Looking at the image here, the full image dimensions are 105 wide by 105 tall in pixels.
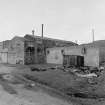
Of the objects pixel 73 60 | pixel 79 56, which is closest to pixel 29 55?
pixel 73 60

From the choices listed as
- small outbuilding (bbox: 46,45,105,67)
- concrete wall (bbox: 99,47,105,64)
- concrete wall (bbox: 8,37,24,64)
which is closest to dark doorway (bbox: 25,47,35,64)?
concrete wall (bbox: 8,37,24,64)

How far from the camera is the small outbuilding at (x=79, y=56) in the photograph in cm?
1962

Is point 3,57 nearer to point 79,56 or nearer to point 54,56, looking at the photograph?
point 54,56

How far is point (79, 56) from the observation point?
22.2m

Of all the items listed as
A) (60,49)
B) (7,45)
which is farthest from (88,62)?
(7,45)

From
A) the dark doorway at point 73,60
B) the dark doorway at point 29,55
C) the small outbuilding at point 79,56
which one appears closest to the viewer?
the small outbuilding at point 79,56

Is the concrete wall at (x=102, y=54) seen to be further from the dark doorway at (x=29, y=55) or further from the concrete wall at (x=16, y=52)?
the concrete wall at (x=16, y=52)

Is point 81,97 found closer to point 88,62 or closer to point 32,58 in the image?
point 88,62

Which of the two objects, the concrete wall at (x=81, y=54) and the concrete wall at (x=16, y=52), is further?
the concrete wall at (x=16, y=52)

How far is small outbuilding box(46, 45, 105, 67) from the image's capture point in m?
19.6

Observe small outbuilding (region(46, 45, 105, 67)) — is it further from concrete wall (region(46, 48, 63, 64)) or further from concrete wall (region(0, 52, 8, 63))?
concrete wall (region(0, 52, 8, 63))

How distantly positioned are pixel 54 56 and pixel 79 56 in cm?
638

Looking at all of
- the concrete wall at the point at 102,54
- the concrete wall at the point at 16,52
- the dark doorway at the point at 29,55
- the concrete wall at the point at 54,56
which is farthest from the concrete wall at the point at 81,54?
the concrete wall at the point at 16,52

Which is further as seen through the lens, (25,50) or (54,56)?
(25,50)
